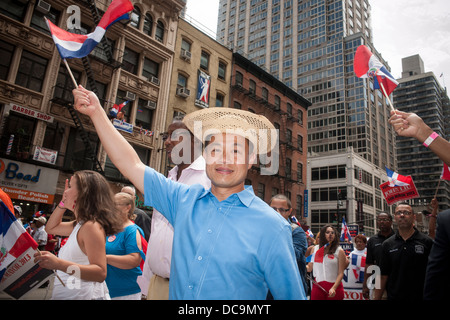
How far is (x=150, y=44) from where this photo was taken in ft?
66.9

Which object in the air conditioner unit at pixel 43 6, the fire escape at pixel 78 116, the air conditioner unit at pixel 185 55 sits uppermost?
the air conditioner unit at pixel 185 55

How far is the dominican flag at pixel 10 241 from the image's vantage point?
2920 millimetres

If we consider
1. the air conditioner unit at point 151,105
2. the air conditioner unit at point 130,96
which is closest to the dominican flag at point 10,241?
the air conditioner unit at point 130,96

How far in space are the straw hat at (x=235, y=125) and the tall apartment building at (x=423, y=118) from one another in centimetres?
11424

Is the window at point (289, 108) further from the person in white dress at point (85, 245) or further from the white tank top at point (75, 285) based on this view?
the white tank top at point (75, 285)

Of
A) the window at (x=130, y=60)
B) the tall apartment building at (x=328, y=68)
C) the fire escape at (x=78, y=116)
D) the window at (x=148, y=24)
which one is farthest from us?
the tall apartment building at (x=328, y=68)

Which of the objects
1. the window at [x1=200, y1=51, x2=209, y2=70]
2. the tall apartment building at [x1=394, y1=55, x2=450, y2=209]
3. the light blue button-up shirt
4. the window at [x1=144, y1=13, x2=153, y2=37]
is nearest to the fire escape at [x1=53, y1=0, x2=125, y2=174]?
the window at [x1=144, y1=13, x2=153, y2=37]

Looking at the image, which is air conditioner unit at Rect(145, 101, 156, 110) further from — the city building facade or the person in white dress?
the person in white dress

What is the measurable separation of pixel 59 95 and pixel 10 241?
16.0 m

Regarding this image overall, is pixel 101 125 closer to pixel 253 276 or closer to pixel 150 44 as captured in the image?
pixel 253 276

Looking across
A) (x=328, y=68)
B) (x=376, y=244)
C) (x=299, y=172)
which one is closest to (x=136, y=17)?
(x=376, y=244)

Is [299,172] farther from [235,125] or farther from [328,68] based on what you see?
[328,68]

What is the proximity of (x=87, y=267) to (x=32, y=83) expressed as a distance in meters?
16.9
